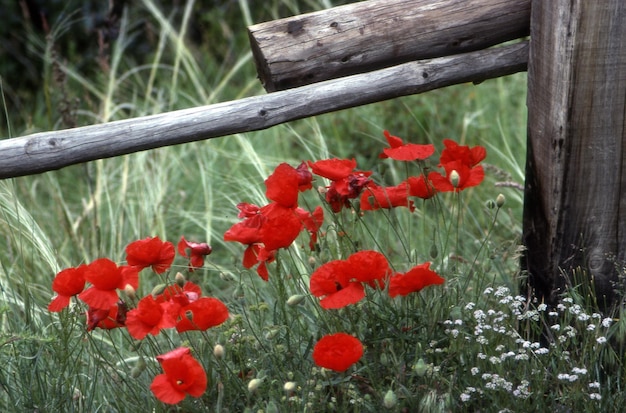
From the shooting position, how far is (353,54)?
228cm

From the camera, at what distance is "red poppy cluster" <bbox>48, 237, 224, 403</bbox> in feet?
5.77

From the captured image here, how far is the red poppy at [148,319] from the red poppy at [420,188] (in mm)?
652

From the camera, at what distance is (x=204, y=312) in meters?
1.82

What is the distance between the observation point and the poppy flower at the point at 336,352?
175 centimetres

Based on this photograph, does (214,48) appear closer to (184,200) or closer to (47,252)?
(184,200)

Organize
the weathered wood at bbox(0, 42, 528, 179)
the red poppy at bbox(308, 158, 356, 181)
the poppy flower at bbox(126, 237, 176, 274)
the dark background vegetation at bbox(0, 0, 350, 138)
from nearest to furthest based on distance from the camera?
1. the poppy flower at bbox(126, 237, 176, 274)
2. the red poppy at bbox(308, 158, 356, 181)
3. the weathered wood at bbox(0, 42, 528, 179)
4. the dark background vegetation at bbox(0, 0, 350, 138)

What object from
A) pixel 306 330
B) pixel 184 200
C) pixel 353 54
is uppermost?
pixel 353 54

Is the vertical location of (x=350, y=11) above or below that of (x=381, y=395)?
above

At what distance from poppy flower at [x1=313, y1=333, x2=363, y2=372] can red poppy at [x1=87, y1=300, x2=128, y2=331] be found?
47 centimetres

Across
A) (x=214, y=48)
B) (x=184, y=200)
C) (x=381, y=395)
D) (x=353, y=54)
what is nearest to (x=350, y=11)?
(x=353, y=54)

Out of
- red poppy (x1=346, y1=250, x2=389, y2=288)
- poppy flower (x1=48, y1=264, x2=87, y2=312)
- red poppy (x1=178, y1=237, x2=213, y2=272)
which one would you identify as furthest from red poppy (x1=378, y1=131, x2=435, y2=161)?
Answer: poppy flower (x1=48, y1=264, x2=87, y2=312)

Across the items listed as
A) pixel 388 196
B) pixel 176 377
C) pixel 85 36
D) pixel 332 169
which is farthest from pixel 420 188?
pixel 85 36

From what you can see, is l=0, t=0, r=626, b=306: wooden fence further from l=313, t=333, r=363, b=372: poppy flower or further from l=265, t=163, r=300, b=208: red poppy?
l=313, t=333, r=363, b=372: poppy flower

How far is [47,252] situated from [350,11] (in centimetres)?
113
